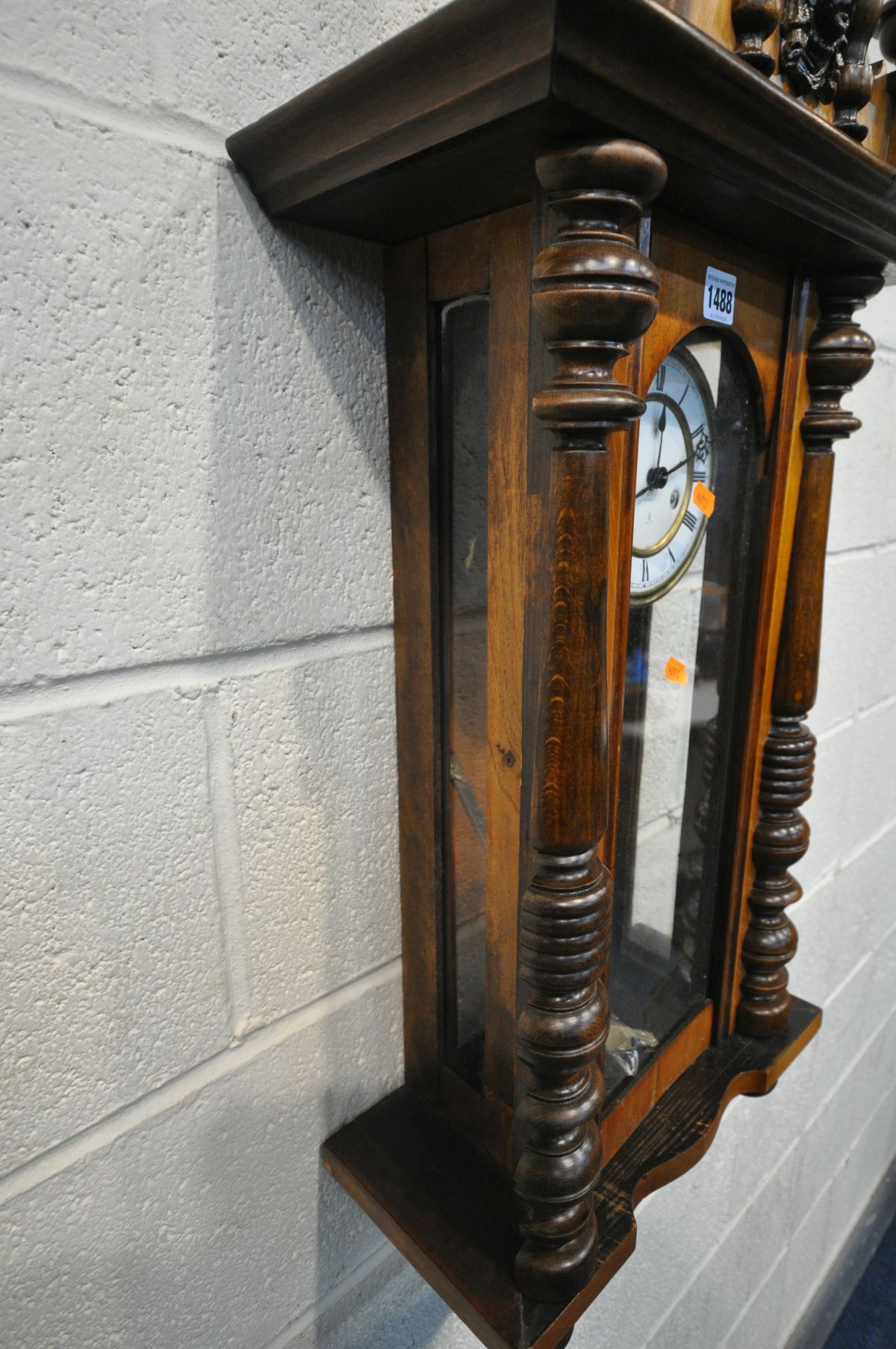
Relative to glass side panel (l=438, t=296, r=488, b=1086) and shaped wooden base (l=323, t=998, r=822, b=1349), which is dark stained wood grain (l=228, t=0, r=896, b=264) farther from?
shaped wooden base (l=323, t=998, r=822, b=1349)

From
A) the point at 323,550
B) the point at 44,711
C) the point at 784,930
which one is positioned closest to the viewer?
the point at 44,711

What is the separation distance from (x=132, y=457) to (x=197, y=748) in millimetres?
Answer: 169

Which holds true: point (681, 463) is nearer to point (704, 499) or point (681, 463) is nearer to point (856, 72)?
point (704, 499)

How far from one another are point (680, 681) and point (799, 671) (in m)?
0.12

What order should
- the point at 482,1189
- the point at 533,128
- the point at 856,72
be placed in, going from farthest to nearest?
the point at 482,1189
the point at 856,72
the point at 533,128

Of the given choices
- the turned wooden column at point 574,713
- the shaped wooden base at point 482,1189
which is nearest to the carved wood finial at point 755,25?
the turned wooden column at point 574,713

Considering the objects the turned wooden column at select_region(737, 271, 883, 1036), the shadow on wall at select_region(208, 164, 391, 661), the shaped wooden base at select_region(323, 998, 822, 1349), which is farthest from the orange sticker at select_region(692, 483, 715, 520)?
the shaped wooden base at select_region(323, 998, 822, 1349)

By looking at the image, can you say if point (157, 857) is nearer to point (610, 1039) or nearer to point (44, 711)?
point (44, 711)

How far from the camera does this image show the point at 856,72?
0.46 metres

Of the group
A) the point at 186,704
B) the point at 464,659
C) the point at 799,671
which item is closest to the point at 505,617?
the point at 464,659

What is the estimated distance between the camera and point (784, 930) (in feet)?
2.36

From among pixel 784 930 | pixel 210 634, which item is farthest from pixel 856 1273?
pixel 210 634

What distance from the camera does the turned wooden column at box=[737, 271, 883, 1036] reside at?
596 millimetres

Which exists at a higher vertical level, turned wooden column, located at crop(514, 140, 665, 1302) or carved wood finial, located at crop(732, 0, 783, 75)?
carved wood finial, located at crop(732, 0, 783, 75)
